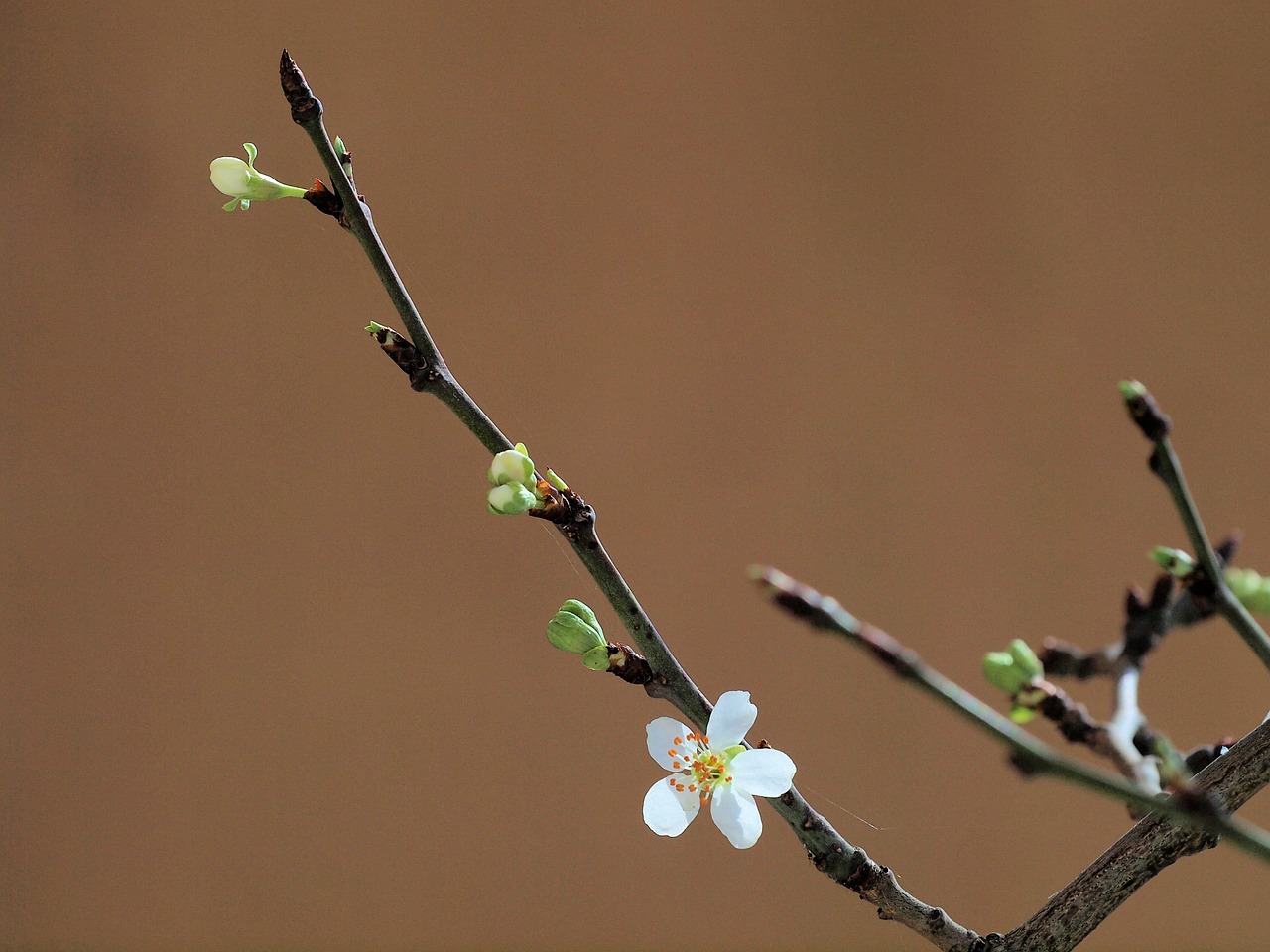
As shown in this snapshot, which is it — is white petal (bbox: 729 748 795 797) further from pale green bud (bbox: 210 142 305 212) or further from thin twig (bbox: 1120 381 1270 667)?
pale green bud (bbox: 210 142 305 212)

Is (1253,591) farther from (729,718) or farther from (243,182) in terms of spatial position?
(243,182)

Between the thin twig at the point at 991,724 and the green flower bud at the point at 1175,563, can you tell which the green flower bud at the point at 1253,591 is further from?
the thin twig at the point at 991,724

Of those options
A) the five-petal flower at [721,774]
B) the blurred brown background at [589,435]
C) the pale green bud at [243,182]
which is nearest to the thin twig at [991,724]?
the five-petal flower at [721,774]

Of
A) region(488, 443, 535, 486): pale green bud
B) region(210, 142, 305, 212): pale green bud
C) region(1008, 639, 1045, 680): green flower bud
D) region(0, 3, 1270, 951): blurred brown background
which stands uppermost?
region(0, 3, 1270, 951): blurred brown background

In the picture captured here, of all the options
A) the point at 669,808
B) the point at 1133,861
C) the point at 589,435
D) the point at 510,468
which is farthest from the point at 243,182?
the point at 589,435

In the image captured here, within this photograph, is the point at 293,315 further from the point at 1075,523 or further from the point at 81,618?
the point at 1075,523

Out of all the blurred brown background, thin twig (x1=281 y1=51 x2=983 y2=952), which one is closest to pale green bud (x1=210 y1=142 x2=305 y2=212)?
thin twig (x1=281 y1=51 x2=983 y2=952)

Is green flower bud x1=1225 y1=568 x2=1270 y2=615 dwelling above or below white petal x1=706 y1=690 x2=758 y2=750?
above
